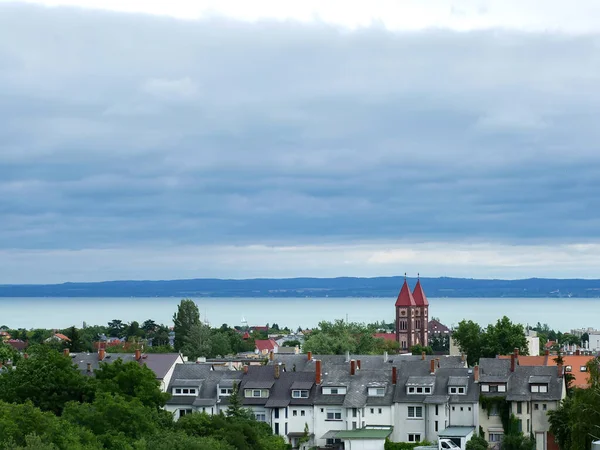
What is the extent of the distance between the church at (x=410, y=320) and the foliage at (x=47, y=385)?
4389 inches

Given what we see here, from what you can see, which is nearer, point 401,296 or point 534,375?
point 534,375

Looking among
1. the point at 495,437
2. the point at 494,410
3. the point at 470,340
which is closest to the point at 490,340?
the point at 470,340

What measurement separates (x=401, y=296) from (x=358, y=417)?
4247 inches

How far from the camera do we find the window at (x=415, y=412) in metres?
72.6

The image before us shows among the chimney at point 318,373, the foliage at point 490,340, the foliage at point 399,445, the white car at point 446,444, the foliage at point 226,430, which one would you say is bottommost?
the foliage at point 399,445

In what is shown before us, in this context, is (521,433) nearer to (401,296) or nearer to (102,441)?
(102,441)

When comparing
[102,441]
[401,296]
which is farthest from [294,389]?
[401,296]

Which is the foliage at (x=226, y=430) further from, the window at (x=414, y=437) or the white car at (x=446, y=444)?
the window at (x=414, y=437)

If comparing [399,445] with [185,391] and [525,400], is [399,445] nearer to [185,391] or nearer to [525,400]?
[525,400]

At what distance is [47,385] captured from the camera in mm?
65188

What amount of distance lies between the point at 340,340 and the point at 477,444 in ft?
131

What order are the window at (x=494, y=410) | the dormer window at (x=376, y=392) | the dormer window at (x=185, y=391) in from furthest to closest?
the dormer window at (x=185, y=391)
the dormer window at (x=376, y=392)
the window at (x=494, y=410)

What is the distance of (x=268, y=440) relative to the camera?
208 feet

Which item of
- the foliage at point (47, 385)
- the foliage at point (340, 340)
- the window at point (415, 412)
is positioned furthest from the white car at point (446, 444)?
the foliage at point (340, 340)
